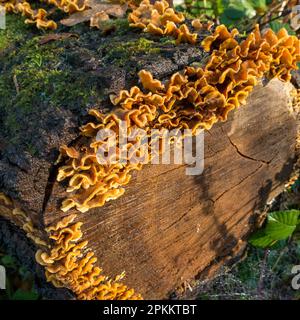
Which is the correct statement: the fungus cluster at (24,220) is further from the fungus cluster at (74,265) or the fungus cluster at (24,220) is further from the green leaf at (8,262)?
the green leaf at (8,262)

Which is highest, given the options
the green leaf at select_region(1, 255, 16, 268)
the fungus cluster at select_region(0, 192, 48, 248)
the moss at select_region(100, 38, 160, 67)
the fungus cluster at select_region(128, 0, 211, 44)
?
the fungus cluster at select_region(128, 0, 211, 44)

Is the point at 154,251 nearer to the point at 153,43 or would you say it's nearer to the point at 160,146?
the point at 160,146

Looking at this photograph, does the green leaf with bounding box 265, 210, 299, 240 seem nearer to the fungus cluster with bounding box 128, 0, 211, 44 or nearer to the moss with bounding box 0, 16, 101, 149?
the fungus cluster with bounding box 128, 0, 211, 44

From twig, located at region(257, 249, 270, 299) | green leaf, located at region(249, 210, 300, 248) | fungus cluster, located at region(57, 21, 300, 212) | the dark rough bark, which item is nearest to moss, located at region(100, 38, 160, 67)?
the dark rough bark

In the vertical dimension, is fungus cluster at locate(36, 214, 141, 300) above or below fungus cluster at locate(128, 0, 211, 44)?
below

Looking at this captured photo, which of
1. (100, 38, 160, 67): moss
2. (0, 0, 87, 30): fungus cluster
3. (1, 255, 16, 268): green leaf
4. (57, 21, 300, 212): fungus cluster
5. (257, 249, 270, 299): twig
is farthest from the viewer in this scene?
(1, 255, 16, 268): green leaf
